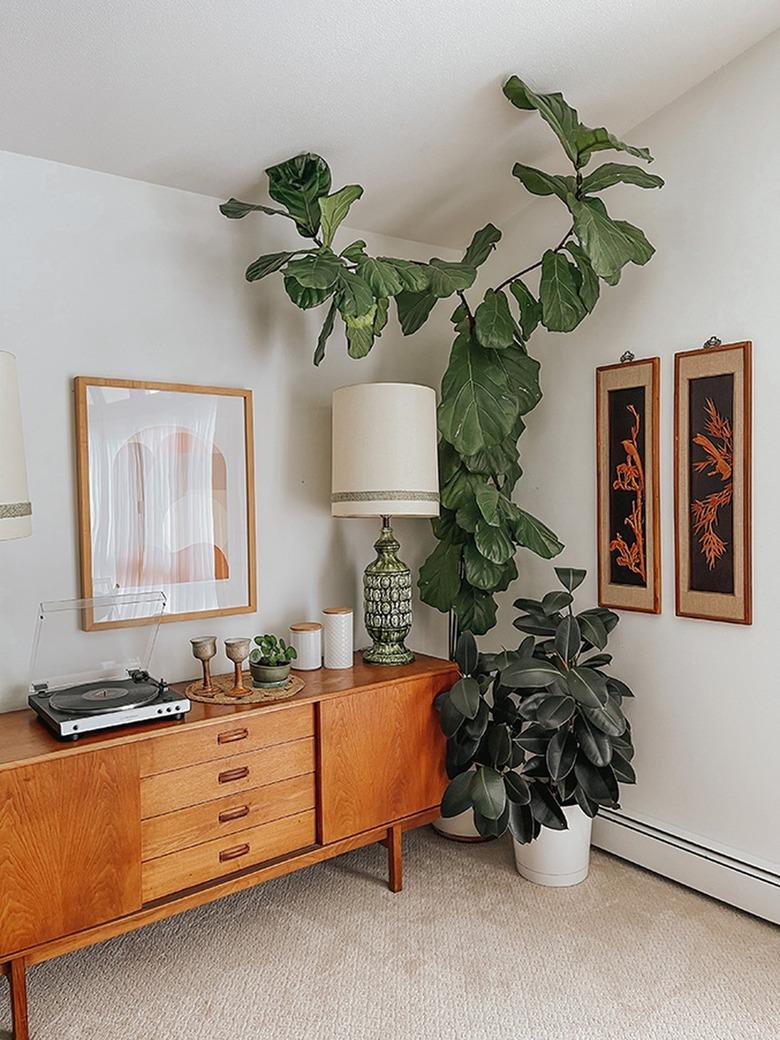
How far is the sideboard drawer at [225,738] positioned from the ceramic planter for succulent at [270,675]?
0.13m

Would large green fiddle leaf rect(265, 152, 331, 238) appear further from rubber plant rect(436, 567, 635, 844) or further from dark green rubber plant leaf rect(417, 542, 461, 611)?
rubber plant rect(436, 567, 635, 844)

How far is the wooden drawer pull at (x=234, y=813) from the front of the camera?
238cm

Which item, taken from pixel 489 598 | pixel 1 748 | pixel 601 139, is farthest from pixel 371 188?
pixel 1 748

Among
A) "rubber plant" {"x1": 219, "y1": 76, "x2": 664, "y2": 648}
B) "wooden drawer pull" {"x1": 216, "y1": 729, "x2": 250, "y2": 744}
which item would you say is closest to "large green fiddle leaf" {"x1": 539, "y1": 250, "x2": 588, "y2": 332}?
"rubber plant" {"x1": 219, "y1": 76, "x2": 664, "y2": 648}

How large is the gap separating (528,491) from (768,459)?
101 centimetres

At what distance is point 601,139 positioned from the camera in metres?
2.55

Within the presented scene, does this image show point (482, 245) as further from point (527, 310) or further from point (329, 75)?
point (329, 75)

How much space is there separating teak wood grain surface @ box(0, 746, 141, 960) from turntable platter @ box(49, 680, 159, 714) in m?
0.14

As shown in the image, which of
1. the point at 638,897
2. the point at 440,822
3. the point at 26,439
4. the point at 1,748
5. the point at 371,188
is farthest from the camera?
the point at 440,822

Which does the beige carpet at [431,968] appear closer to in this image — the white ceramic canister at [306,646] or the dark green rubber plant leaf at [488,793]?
the dark green rubber plant leaf at [488,793]

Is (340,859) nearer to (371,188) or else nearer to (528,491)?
(528,491)

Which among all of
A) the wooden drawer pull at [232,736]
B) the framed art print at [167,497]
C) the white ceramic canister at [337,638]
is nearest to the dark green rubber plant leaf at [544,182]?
the framed art print at [167,497]

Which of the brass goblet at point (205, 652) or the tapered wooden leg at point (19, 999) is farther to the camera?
the brass goblet at point (205, 652)

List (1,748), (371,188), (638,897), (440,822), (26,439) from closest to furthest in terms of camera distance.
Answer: (1,748)
(26,439)
(638,897)
(371,188)
(440,822)
